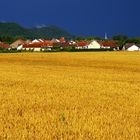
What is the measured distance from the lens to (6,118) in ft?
34.6

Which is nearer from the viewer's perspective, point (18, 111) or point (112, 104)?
point (18, 111)

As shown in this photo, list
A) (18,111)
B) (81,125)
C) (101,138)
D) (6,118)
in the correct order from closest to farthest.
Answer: (101,138) < (81,125) < (6,118) < (18,111)

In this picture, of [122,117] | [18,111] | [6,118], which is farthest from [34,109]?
[122,117]

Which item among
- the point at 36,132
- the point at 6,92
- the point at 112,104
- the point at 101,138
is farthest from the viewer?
the point at 6,92

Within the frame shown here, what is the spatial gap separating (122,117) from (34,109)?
2378 millimetres

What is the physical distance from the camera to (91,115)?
1101 cm

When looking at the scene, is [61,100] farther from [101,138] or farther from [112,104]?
[101,138]

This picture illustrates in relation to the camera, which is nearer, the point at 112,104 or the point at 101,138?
the point at 101,138

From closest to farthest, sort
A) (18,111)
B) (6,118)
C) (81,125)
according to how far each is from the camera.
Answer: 1. (81,125)
2. (6,118)
3. (18,111)

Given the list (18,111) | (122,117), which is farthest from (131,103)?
(18,111)

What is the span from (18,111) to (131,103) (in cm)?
355

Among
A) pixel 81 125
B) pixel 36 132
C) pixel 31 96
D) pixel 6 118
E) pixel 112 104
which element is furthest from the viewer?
pixel 31 96

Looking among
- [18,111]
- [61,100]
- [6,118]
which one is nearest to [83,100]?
[61,100]

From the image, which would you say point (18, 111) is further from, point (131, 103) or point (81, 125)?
point (131, 103)
